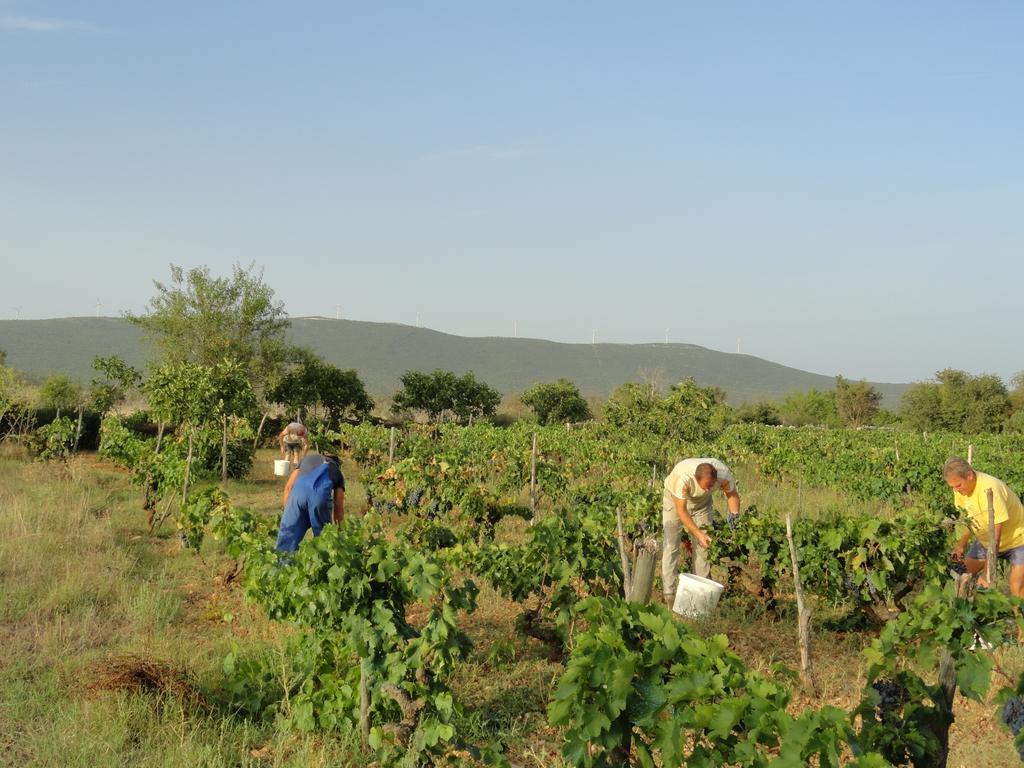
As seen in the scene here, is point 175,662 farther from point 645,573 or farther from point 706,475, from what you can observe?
point 706,475

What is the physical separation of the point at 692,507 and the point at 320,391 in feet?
95.3

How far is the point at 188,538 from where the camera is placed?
26.7 ft

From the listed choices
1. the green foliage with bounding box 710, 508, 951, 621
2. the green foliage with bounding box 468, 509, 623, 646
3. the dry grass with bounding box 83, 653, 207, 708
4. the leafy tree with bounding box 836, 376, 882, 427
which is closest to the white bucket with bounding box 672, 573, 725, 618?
the green foliage with bounding box 468, 509, 623, 646

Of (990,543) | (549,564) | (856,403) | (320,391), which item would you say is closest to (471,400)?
(320,391)

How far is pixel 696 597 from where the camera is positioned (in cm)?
535

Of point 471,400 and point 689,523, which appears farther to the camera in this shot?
point 471,400

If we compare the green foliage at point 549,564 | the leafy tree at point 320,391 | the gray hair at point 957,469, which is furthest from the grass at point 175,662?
the leafy tree at point 320,391

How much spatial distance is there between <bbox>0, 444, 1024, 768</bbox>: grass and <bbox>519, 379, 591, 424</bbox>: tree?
34707mm

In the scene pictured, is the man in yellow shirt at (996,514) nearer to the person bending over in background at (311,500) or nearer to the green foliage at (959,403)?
the person bending over in background at (311,500)

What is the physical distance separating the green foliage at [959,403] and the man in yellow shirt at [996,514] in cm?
3888

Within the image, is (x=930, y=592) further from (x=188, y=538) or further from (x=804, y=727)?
(x=188, y=538)

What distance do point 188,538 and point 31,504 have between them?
3505mm

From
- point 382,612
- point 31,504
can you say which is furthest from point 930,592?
point 31,504

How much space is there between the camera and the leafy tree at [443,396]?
39.6 metres
